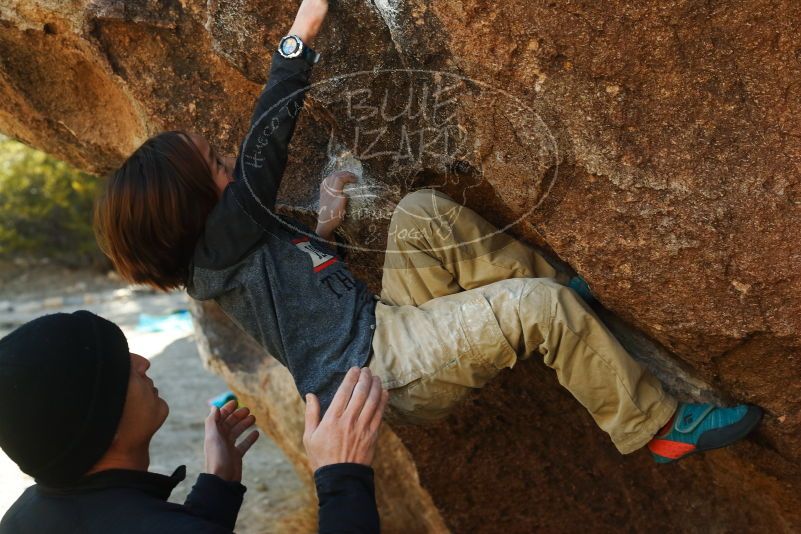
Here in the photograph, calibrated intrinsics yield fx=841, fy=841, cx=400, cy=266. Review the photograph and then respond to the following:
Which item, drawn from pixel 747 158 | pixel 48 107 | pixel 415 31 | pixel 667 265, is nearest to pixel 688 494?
pixel 667 265

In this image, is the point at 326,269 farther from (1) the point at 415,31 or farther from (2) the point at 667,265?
(2) the point at 667,265

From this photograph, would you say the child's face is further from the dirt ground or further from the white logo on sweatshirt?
the dirt ground

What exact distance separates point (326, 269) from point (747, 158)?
112cm

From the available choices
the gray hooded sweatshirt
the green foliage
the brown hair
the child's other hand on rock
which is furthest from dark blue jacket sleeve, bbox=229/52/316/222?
the green foliage

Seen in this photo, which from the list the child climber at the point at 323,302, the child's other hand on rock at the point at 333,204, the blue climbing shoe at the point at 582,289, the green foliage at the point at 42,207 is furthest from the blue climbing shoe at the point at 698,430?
the green foliage at the point at 42,207

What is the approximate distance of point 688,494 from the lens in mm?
3027

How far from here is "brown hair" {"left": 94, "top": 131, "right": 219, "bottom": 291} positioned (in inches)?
86.9

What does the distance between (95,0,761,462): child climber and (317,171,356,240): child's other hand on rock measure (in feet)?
0.88

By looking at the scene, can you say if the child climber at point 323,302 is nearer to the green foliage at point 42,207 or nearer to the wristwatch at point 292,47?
the wristwatch at point 292,47

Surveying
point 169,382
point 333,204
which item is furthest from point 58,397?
point 169,382

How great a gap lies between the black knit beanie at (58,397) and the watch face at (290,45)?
0.90 meters

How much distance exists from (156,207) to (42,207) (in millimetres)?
9132

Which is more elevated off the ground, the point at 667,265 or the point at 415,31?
the point at 415,31

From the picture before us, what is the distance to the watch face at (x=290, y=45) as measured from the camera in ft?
7.27
